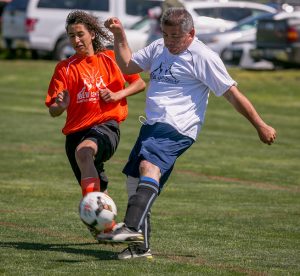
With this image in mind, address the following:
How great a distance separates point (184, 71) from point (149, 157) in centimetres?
69

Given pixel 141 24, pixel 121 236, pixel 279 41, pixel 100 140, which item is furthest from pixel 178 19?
pixel 141 24

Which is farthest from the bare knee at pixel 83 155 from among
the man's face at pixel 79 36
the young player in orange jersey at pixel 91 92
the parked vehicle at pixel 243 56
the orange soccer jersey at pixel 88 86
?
the parked vehicle at pixel 243 56

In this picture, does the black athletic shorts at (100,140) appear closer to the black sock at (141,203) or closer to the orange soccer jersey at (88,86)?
the orange soccer jersey at (88,86)

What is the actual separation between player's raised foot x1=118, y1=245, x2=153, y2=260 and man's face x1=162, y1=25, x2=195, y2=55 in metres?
1.46

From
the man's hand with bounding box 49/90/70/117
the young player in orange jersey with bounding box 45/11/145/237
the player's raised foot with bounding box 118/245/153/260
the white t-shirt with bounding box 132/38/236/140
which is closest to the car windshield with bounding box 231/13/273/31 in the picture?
the young player in orange jersey with bounding box 45/11/145/237

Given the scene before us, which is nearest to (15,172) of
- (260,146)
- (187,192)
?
(187,192)

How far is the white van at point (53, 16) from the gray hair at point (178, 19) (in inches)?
900

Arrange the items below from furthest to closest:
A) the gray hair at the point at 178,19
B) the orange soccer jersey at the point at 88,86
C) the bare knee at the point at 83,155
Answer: the orange soccer jersey at the point at 88,86
the bare knee at the point at 83,155
the gray hair at the point at 178,19

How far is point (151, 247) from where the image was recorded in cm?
840

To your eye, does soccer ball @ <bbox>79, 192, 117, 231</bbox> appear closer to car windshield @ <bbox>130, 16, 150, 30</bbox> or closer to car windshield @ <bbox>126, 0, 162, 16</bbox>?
car windshield @ <bbox>130, 16, 150, 30</bbox>

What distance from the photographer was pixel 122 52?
8.21m

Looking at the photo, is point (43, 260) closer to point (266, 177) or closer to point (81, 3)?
point (266, 177)

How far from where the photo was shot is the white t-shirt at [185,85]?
762cm

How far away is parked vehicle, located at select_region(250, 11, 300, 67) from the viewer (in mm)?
25859
